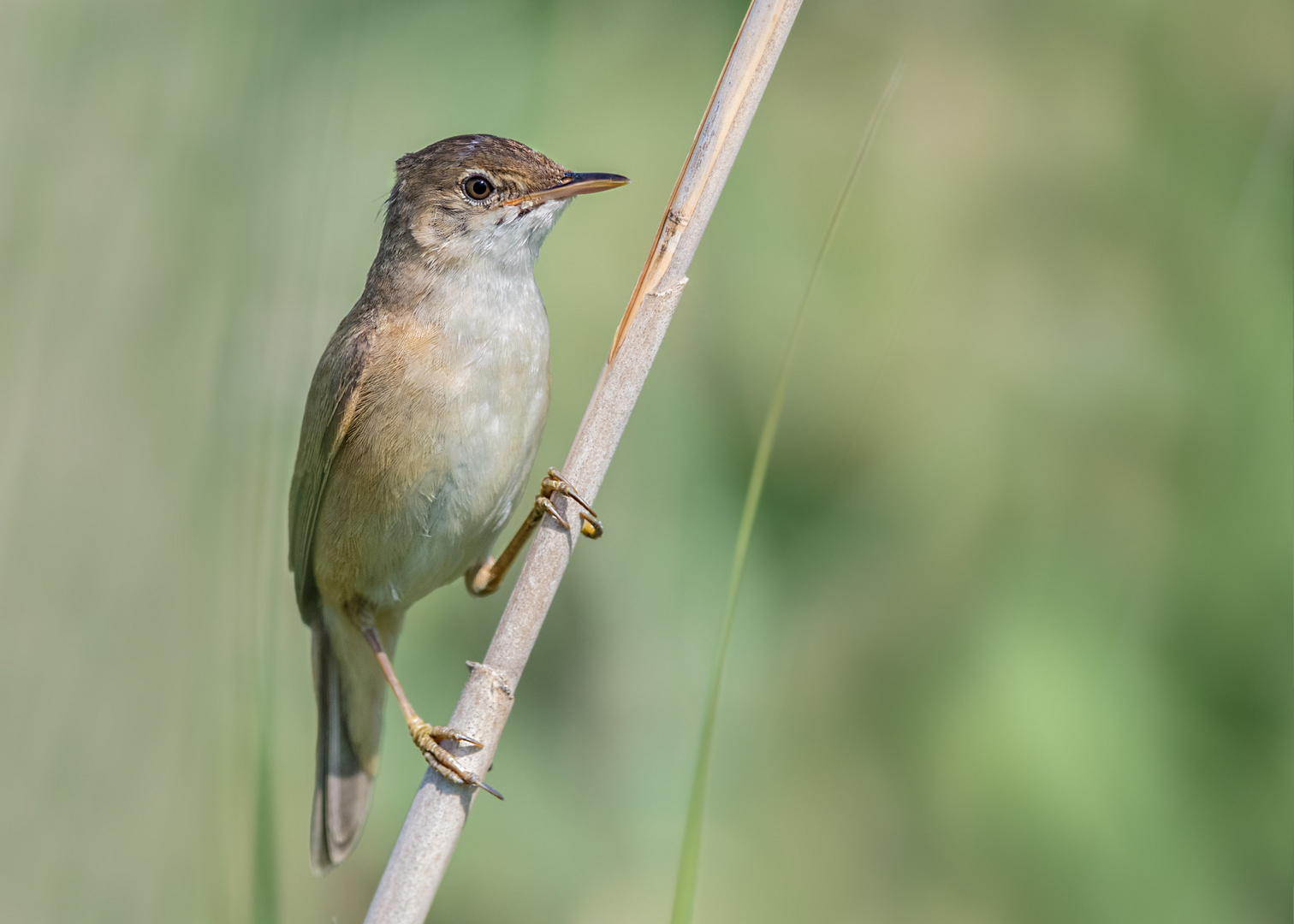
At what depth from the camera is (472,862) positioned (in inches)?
105

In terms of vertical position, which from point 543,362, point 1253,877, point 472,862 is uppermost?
point 543,362

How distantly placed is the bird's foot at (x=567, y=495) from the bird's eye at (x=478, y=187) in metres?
0.65

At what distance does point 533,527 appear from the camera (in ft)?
8.03

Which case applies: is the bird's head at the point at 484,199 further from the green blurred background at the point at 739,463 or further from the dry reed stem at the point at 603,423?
the dry reed stem at the point at 603,423

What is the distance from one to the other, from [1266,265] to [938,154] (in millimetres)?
901

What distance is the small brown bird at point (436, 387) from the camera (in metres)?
2.23

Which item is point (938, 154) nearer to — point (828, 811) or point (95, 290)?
point (828, 811)

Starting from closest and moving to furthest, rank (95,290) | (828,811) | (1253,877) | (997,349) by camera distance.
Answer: (1253,877)
(95,290)
(828,811)
(997,349)

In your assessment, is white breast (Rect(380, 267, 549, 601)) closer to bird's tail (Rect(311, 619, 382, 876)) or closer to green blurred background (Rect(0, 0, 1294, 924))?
green blurred background (Rect(0, 0, 1294, 924))

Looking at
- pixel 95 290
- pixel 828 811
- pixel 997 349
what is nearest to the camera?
pixel 95 290

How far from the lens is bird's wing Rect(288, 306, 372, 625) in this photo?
235 cm

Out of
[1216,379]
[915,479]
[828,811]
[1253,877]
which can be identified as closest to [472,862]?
[828,811]

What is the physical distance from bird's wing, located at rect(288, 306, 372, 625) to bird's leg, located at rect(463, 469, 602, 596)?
0.44m

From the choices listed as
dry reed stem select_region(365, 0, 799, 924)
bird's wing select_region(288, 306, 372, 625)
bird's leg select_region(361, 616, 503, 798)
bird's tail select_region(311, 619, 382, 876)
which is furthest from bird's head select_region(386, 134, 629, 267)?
bird's tail select_region(311, 619, 382, 876)
